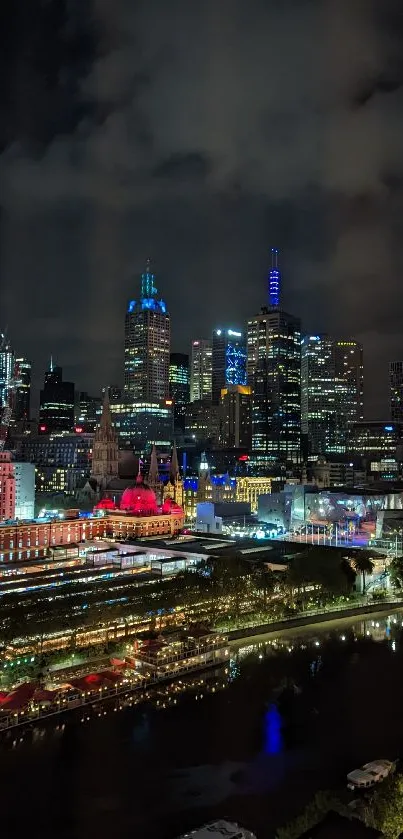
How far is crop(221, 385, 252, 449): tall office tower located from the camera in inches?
6698

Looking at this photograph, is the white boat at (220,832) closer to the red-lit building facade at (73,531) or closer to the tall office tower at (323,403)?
the red-lit building facade at (73,531)

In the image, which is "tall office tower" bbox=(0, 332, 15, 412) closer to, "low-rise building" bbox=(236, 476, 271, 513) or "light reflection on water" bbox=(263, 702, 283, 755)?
"low-rise building" bbox=(236, 476, 271, 513)

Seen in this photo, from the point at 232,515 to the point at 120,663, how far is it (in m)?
41.5

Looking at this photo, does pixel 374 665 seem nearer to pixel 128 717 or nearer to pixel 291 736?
pixel 291 736

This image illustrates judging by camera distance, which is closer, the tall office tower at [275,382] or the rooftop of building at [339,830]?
the rooftop of building at [339,830]

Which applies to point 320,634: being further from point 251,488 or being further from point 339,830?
point 251,488

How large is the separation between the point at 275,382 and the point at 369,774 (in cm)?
15164

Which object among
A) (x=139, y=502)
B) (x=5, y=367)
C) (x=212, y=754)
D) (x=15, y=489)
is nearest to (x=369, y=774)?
(x=212, y=754)

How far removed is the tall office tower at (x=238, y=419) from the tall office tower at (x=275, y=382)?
5.87 ft

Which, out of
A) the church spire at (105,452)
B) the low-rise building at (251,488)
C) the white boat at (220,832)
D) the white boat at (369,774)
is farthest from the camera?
the low-rise building at (251,488)

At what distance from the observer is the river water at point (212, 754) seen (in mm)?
22625

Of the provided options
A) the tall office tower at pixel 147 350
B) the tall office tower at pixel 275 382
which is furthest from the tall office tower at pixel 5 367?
the tall office tower at pixel 275 382

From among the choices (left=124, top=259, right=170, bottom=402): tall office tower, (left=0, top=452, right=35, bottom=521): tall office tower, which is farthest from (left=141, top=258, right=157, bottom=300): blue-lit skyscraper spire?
(left=0, top=452, right=35, bottom=521): tall office tower

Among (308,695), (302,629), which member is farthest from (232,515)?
(308,695)
